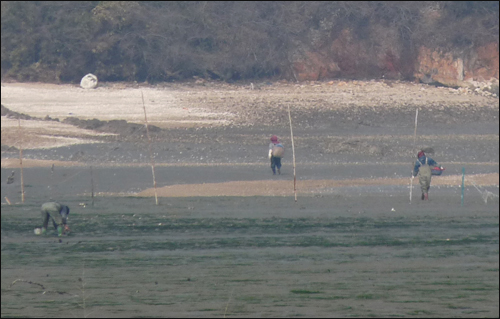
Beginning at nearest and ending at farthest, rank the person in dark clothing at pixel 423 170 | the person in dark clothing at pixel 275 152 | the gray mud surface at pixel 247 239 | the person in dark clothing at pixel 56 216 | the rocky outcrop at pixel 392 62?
the gray mud surface at pixel 247 239 < the person in dark clothing at pixel 56 216 < the person in dark clothing at pixel 423 170 < the person in dark clothing at pixel 275 152 < the rocky outcrop at pixel 392 62

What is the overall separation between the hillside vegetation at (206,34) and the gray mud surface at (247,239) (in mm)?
7350

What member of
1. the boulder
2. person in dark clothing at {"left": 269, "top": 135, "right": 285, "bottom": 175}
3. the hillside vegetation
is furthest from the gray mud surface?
the hillside vegetation

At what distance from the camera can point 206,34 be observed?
91.1 ft

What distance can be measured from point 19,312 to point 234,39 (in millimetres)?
20222

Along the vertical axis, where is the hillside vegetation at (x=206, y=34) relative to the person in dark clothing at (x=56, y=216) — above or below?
above

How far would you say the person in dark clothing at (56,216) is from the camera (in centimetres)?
1070

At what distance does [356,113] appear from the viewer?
2161cm

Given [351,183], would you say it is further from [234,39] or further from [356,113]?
[234,39]

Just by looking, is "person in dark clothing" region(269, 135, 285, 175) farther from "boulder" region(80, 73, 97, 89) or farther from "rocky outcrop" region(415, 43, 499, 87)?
"rocky outcrop" region(415, 43, 499, 87)

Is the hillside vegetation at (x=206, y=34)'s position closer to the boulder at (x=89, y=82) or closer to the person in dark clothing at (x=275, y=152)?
the boulder at (x=89, y=82)

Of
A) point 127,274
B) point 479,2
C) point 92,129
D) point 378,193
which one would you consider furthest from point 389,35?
point 127,274

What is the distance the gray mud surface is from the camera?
8.73 meters

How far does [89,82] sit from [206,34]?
5589mm

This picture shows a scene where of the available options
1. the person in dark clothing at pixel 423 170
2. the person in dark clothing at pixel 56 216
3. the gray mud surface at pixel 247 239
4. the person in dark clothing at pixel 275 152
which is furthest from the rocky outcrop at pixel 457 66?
the person in dark clothing at pixel 56 216
